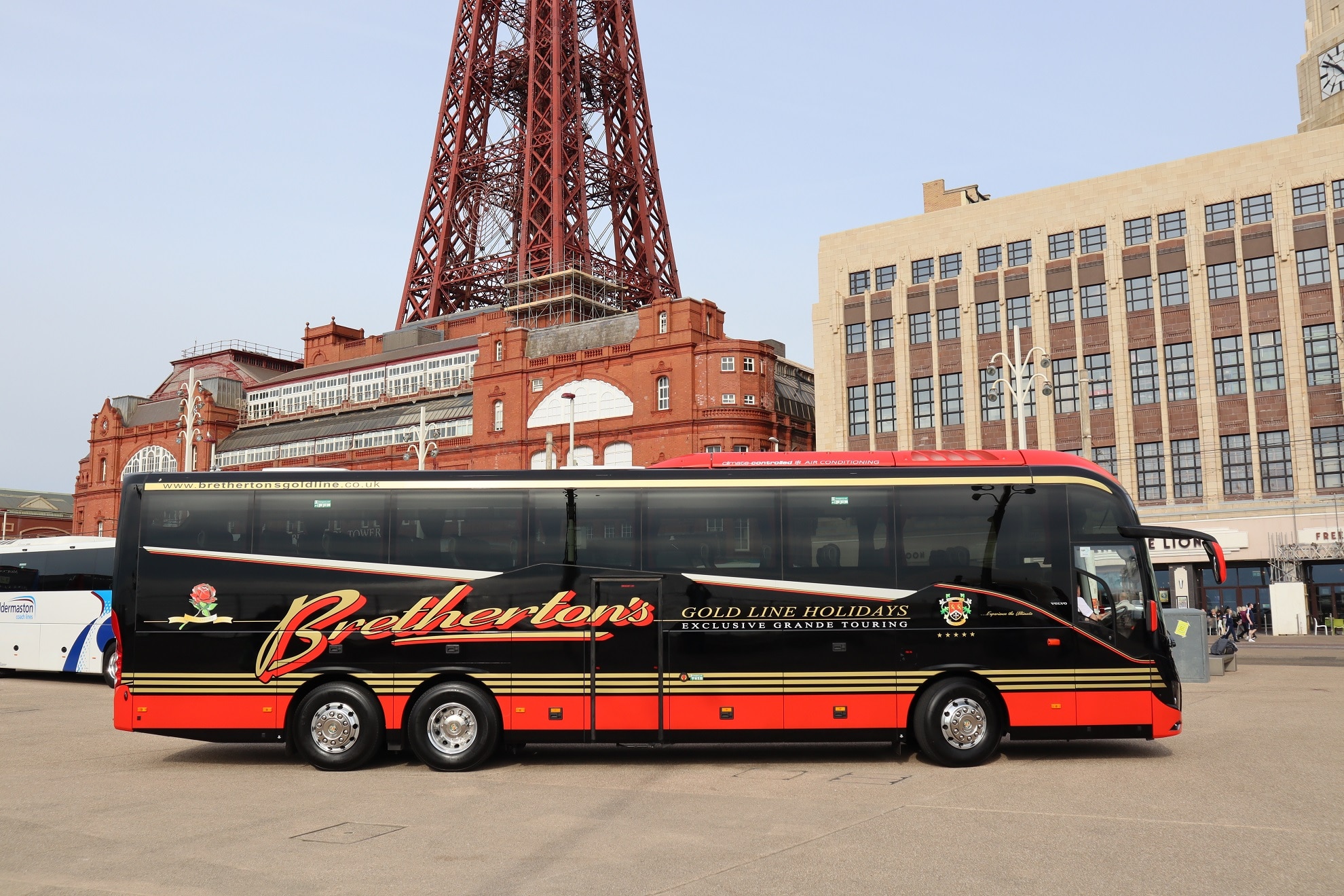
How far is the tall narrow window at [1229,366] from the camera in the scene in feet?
152

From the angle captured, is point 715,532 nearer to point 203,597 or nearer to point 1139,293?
point 203,597

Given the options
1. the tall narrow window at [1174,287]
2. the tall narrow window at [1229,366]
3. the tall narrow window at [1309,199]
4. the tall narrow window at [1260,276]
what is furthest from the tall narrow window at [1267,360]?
the tall narrow window at [1309,199]

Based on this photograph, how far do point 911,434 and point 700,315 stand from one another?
52.1 ft

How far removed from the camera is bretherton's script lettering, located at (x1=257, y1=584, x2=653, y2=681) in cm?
1340

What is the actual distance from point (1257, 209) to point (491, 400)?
135ft

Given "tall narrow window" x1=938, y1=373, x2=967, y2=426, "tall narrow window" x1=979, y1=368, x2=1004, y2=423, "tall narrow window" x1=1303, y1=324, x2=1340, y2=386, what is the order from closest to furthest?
"tall narrow window" x1=1303, y1=324, x2=1340, y2=386, "tall narrow window" x1=979, y1=368, x2=1004, y2=423, "tall narrow window" x1=938, y1=373, x2=967, y2=426

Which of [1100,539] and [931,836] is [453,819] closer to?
[931,836]

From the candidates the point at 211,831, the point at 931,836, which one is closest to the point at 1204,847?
the point at 931,836

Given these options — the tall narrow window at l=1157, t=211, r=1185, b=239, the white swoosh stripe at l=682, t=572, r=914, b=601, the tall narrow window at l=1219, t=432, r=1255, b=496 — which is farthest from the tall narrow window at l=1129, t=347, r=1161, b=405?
the white swoosh stripe at l=682, t=572, r=914, b=601

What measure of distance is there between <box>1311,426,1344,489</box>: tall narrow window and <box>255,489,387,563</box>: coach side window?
41691 millimetres

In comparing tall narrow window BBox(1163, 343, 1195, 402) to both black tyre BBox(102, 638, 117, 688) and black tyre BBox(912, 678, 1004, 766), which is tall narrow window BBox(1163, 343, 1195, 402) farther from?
black tyre BBox(102, 638, 117, 688)

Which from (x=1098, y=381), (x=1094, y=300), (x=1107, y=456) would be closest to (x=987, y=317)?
(x=1094, y=300)

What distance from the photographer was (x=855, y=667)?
43.6ft

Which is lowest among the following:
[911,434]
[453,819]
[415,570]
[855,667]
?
[453,819]
